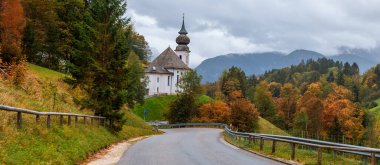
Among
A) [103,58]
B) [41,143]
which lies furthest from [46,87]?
[41,143]

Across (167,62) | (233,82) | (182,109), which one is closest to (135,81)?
(182,109)

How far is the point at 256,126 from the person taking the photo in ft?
238

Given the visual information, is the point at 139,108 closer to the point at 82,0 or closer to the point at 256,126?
the point at 256,126

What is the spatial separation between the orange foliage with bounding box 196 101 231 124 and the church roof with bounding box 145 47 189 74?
82.2 feet

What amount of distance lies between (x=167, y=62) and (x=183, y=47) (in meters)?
9.21

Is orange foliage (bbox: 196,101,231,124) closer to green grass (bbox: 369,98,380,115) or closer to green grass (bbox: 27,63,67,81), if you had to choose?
green grass (bbox: 27,63,67,81)

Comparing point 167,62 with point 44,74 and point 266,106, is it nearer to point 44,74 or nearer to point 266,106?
point 266,106

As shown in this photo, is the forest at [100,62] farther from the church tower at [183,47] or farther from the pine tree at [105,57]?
the church tower at [183,47]

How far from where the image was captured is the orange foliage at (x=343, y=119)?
8496 centimetres

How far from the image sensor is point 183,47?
375 feet

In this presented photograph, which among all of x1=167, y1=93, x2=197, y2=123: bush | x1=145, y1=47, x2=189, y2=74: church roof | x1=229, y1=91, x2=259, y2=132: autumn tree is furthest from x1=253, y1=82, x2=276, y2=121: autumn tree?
x1=229, y1=91, x2=259, y2=132: autumn tree

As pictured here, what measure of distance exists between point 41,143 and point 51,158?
3.69 feet

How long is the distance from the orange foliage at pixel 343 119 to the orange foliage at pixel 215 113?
2119 centimetres

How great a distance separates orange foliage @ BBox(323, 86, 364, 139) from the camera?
279 feet
